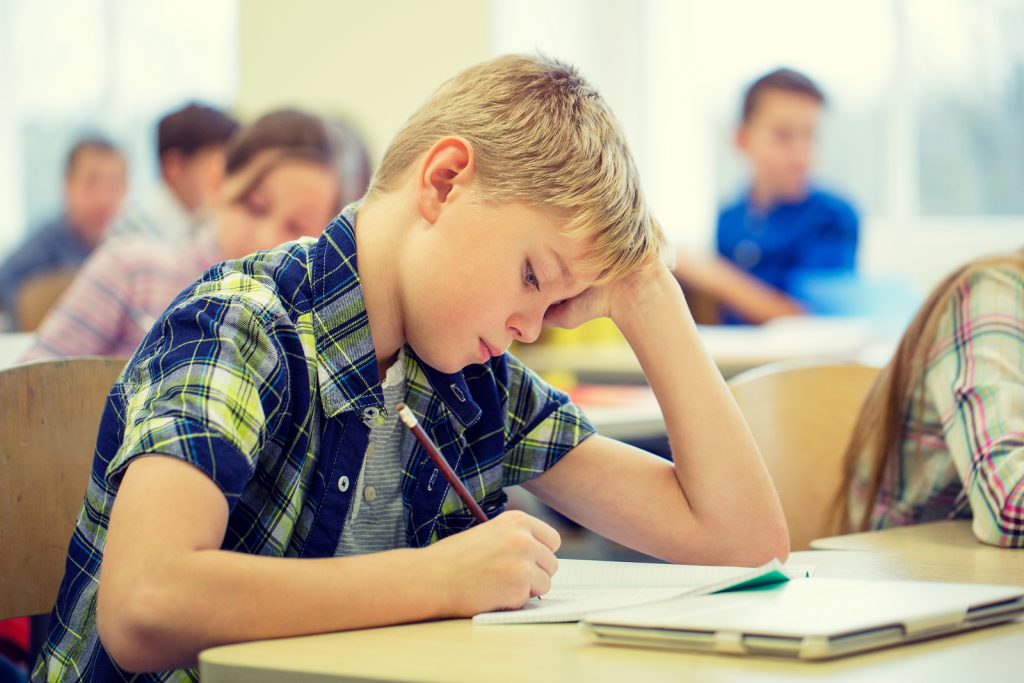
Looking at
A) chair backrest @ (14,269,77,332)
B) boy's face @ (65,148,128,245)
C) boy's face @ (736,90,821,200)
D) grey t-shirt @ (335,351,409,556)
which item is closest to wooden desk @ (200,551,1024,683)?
grey t-shirt @ (335,351,409,556)

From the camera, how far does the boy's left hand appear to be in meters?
1.23

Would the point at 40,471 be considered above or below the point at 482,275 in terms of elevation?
below

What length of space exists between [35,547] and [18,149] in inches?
242

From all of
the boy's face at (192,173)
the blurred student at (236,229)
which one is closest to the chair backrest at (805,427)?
the blurred student at (236,229)

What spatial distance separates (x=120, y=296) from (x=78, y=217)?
150 inches

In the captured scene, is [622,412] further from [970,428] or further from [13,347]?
[13,347]

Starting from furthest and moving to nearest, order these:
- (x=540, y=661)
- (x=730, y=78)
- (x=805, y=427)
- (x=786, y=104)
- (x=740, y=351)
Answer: (x=730, y=78), (x=786, y=104), (x=740, y=351), (x=805, y=427), (x=540, y=661)

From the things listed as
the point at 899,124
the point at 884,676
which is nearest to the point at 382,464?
the point at 884,676

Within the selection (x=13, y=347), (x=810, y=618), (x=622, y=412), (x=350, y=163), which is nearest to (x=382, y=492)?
(x=810, y=618)

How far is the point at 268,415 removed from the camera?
94 cm

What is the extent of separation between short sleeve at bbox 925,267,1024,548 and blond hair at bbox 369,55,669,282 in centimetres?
45

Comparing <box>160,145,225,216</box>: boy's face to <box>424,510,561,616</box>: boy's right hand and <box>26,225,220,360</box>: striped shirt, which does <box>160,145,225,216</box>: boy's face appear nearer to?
<box>26,225,220,360</box>: striped shirt

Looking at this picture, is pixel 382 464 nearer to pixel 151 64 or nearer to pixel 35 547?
pixel 35 547

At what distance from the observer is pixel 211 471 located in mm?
840
